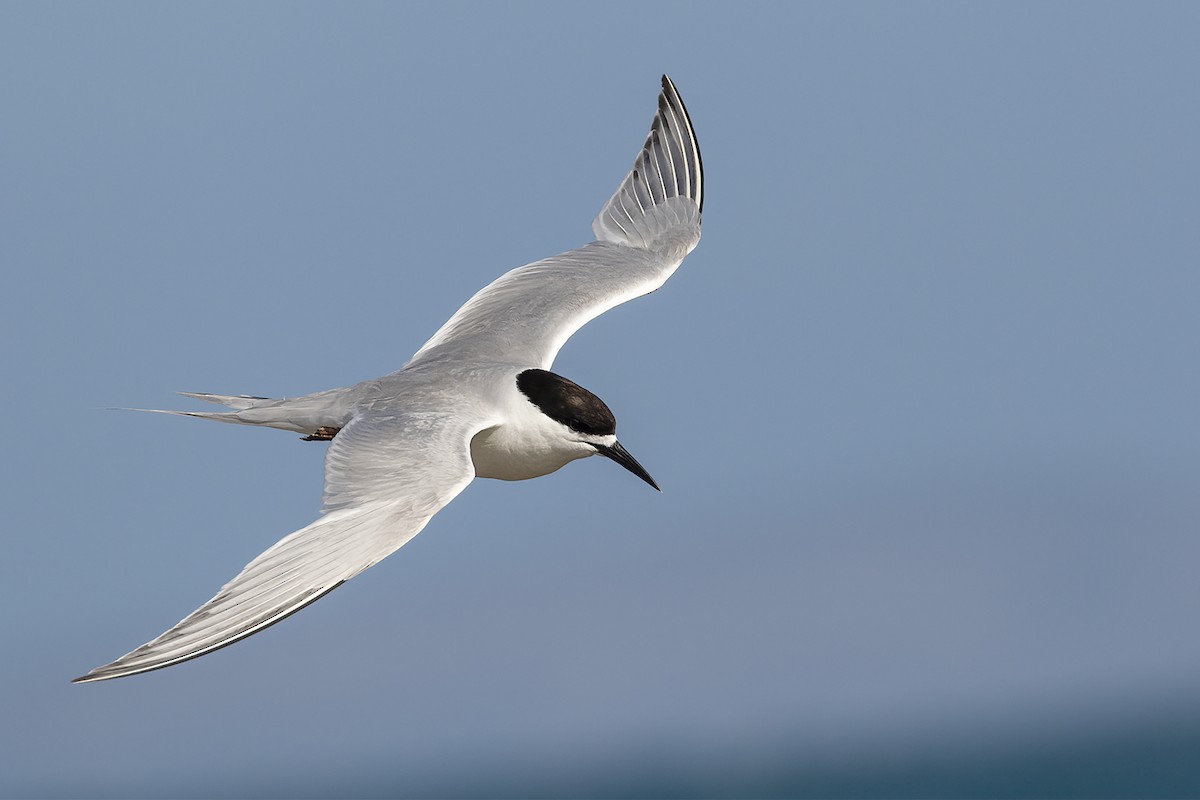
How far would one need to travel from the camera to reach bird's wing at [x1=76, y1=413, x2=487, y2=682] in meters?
6.36

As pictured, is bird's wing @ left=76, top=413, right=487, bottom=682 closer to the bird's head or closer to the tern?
the tern

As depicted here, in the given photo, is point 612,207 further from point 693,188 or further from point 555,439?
point 555,439

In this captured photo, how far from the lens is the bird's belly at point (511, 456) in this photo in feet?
28.4

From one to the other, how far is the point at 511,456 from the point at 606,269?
6.77ft

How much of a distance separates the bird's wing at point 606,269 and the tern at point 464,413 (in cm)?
1

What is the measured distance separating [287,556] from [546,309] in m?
3.44

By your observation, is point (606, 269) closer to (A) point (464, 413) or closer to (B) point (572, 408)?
(B) point (572, 408)

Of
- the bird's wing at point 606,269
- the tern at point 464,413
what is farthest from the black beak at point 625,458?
the bird's wing at point 606,269

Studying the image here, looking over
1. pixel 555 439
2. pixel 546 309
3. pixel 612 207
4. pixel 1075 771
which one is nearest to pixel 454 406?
pixel 555 439

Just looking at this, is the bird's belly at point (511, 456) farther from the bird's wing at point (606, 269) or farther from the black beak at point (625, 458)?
the bird's wing at point (606, 269)

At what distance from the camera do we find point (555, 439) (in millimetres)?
8680

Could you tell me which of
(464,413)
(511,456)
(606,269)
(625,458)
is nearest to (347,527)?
(464,413)

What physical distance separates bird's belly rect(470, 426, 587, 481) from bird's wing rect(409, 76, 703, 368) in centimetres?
73

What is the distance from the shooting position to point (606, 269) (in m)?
10.4
